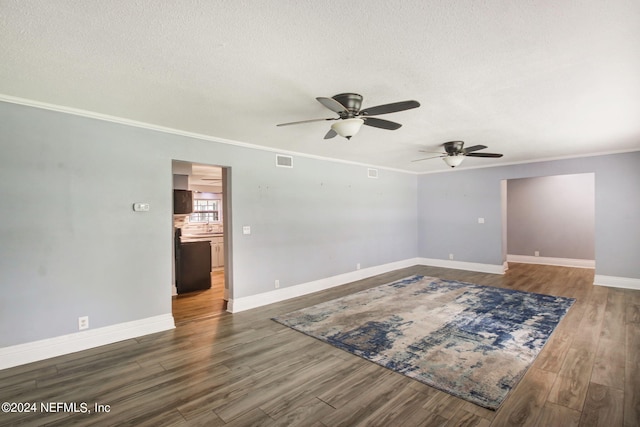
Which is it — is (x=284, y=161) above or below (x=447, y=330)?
above

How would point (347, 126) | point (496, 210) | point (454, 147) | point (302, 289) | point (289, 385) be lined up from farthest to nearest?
point (496, 210)
point (302, 289)
point (454, 147)
point (347, 126)
point (289, 385)

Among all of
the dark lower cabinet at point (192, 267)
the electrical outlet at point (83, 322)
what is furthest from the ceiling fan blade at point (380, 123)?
the dark lower cabinet at point (192, 267)

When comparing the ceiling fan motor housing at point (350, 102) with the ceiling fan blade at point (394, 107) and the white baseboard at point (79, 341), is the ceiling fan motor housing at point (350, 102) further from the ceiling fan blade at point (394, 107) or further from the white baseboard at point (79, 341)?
the white baseboard at point (79, 341)

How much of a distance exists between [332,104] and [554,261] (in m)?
8.48

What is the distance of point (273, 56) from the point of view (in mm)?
2168

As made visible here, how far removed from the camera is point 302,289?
5570 millimetres

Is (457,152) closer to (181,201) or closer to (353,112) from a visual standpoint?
(353,112)

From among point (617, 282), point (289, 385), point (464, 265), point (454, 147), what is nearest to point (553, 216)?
point (617, 282)

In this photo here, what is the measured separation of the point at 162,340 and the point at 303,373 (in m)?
1.87

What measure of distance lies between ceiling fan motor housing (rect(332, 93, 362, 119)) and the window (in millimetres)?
8036

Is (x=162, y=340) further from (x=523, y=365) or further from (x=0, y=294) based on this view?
(x=523, y=365)

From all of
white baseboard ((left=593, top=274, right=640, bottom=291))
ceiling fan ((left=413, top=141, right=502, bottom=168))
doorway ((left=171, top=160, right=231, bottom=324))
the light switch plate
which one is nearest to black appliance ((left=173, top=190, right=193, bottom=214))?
doorway ((left=171, top=160, right=231, bottom=324))

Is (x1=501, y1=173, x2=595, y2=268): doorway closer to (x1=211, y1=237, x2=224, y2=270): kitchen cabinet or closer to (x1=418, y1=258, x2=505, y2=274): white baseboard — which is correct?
(x1=418, y1=258, x2=505, y2=274): white baseboard

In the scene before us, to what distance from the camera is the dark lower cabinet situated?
5773 mm
